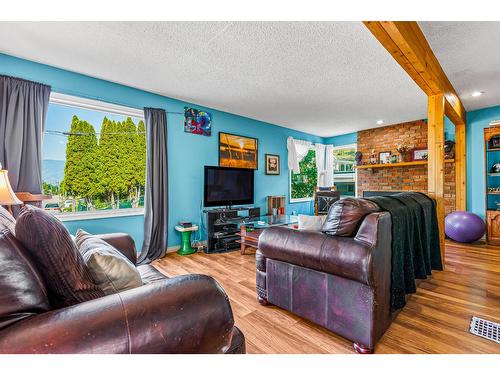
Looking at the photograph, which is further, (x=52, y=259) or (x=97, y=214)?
(x=97, y=214)

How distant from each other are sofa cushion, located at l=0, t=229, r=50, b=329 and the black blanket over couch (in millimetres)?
1751

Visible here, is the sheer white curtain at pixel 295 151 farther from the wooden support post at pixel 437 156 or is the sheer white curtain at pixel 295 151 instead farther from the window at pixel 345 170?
the wooden support post at pixel 437 156

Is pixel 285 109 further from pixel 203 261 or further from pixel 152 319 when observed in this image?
pixel 152 319

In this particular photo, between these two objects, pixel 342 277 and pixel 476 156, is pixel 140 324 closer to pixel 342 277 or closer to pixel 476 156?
pixel 342 277

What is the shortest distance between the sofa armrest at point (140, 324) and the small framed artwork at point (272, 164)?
4.43 meters

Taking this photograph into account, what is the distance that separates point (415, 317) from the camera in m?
1.81

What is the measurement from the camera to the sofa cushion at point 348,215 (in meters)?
1.49

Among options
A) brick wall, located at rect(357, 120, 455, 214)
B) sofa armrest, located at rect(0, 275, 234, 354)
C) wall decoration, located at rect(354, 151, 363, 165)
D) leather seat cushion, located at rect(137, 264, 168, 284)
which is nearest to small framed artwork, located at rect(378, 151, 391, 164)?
brick wall, located at rect(357, 120, 455, 214)

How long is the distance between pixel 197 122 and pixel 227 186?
3.85 feet

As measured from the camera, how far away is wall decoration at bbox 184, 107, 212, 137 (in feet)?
12.5

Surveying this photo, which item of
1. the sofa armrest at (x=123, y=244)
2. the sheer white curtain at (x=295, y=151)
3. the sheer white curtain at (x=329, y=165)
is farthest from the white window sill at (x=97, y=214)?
the sheer white curtain at (x=329, y=165)

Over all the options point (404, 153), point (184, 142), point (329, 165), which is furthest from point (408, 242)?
point (329, 165)

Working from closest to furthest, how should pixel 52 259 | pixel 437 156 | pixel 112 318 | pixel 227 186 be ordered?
pixel 112 318 → pixel 52 259 → pixel 437 156 → pixel 227 186

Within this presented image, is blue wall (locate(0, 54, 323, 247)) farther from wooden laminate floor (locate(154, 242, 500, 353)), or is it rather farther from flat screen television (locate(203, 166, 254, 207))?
wooden laminate floor (locate(154, 242, 500, 353))
